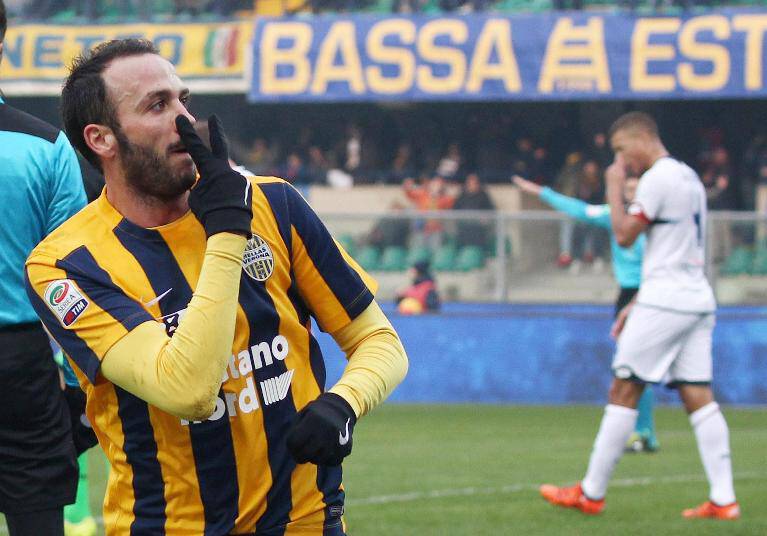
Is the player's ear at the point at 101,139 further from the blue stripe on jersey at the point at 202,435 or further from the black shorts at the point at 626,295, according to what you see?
the black shorts at the point at 626,295

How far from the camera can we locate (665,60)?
17297 millimetres

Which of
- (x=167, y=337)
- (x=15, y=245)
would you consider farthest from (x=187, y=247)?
(x=15, y=245)

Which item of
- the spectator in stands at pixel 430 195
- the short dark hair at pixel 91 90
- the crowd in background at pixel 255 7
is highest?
the crowd in background at pixel 255 7

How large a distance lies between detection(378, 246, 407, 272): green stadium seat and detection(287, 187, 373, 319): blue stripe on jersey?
35.9 feet

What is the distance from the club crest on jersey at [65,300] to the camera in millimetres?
2789

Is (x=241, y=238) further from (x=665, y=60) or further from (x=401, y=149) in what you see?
(x=401, y=149)

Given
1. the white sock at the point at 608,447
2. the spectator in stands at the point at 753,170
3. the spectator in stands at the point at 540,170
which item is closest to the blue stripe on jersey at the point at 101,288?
the white sock at the point at 608,447

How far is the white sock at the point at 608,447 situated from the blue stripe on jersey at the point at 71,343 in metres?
4.33

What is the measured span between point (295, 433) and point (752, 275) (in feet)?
36.2

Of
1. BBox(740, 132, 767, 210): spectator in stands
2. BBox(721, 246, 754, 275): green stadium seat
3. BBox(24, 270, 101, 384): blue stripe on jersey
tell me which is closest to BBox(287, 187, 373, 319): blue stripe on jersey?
BBox(24, 270, 101, 384): blue stripe on jersey

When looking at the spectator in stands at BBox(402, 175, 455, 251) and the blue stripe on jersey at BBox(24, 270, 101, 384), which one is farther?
the spectator in stands at BBox(402, 175, 455, 251)

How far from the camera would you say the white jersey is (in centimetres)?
710

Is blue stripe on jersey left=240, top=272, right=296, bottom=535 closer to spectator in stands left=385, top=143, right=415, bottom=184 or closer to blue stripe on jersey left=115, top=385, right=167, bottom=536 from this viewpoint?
blue stripe on jersey left=115, top=385, right=167, bottom=536

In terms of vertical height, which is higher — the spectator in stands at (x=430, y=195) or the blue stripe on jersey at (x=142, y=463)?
the blue stripe on jersey at (x=142, y=463)
